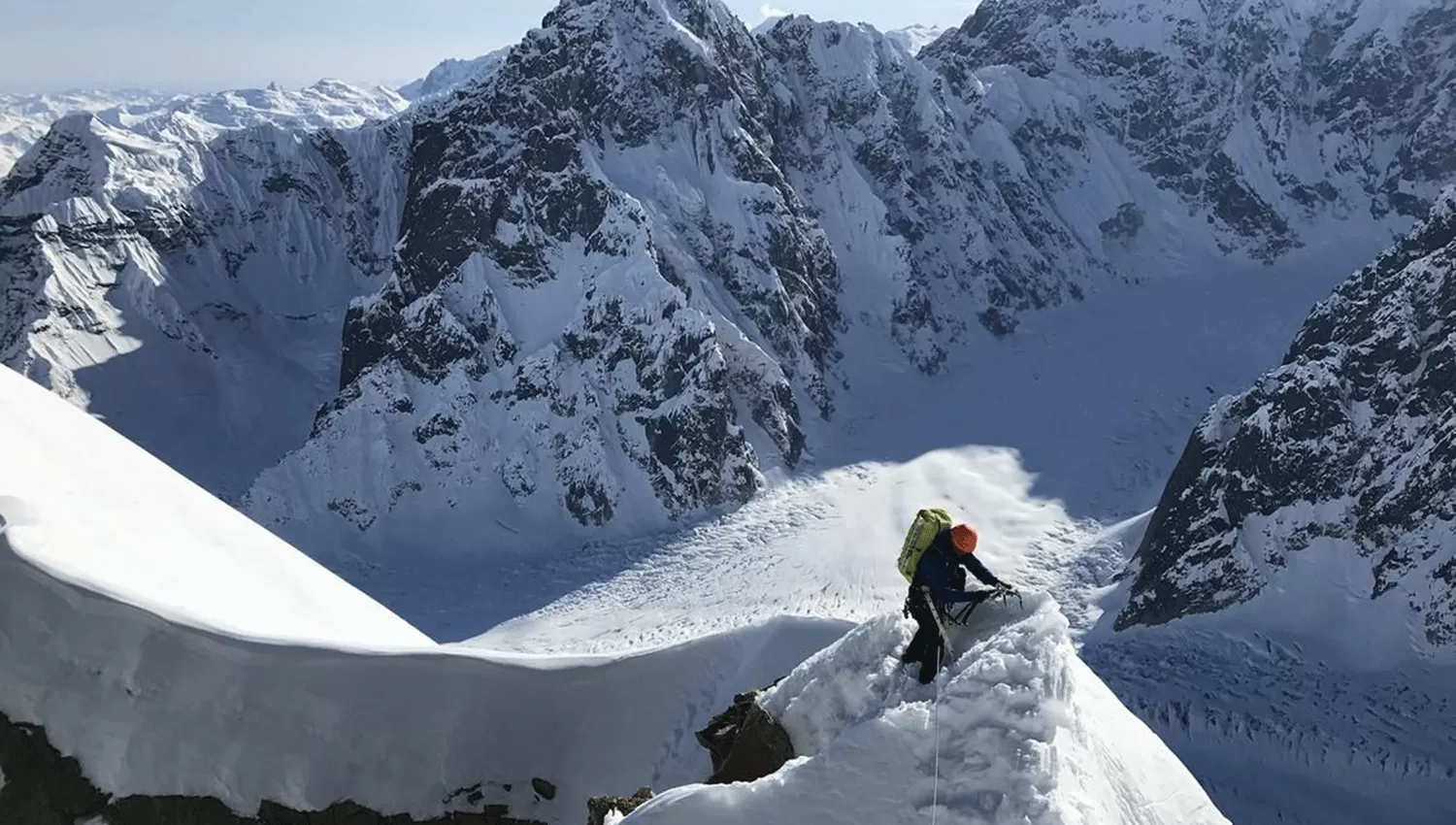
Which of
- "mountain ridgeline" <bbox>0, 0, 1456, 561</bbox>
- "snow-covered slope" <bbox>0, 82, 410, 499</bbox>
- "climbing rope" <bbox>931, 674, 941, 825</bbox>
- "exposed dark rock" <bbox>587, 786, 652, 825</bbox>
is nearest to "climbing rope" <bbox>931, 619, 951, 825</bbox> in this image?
"climbing rope" <bbox>931, 674, 941, 825</bbox>

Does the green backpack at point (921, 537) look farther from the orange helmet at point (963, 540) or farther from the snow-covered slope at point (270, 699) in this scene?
the snow-covered slope at point (270, 699)

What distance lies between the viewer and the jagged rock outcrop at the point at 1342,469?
61031 millimetres

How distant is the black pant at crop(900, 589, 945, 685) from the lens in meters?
12.1

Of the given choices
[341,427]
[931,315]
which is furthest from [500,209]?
[931,315]

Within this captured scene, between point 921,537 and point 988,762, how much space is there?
3.57m

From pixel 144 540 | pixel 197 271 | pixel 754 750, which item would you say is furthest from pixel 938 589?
pixel 197 271

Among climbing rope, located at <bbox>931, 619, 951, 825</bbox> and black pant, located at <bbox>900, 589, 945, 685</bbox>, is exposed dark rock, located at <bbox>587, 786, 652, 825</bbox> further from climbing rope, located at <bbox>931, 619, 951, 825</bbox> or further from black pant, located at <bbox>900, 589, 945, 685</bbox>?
climbing rope, located at <bbox>931, 619, 951, 825</bbox>

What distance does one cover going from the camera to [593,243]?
100438mm

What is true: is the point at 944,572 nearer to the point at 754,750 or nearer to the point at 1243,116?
the point at 754,750

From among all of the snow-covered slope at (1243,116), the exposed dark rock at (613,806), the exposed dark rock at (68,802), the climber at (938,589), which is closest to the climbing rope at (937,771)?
the climber at (938,589)

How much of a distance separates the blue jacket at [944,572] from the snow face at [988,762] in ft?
3.31

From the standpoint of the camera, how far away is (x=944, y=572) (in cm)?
1304

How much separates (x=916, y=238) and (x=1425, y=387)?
74.1m

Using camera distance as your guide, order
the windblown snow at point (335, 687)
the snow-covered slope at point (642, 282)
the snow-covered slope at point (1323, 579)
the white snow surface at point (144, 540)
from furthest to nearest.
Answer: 1. the snow-covered slope at point (642, 282)
2. the snow-covered slope at point (1323, 579)
3. the white snow surface at point (144, 540)
4. the windblown snow at point (335, 687)
